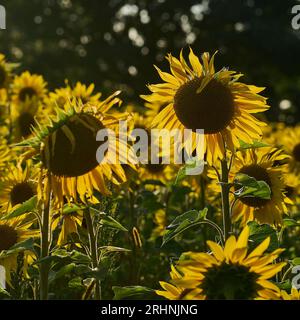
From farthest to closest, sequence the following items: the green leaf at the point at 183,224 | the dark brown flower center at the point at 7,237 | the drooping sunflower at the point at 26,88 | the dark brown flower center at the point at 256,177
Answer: the drooping sunflower at the point at 26,88, the dark brown flower center at the point at 256,177, the dark brown flower center at the point at 7,237, the green leaf at the point at 183,224

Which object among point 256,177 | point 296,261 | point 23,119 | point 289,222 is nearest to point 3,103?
point 23,119

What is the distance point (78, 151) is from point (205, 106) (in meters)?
0.62

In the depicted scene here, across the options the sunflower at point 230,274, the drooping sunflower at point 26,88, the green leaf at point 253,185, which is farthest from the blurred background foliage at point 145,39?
the sunflower at point 230,274

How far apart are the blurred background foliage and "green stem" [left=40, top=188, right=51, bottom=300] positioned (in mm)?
19164

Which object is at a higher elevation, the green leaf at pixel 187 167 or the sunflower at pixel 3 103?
the sunflower at pixel 3 103

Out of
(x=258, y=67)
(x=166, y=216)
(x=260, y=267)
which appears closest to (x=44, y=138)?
(x=260, y=267)

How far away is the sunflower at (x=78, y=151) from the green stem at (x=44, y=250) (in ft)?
0.21

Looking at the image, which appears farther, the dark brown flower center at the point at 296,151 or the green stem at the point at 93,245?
the dark brown flower center at the point at 296,151

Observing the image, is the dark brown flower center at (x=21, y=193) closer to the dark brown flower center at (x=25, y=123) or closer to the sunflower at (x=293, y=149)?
the dark brown flower center at (x=25, y=123)

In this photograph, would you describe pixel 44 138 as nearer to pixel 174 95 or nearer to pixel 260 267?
pixel 174 95

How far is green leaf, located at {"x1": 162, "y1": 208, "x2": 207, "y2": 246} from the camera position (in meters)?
2.67

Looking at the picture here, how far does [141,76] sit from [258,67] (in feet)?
13.8

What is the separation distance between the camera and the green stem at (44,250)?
2826mm
